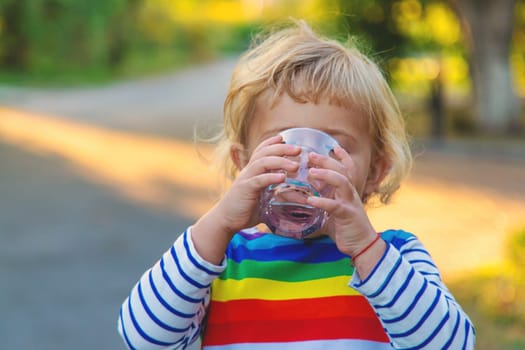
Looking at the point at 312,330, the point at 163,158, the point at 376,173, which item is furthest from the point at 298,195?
the point at 163,158

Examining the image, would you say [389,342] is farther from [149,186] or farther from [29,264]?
[149,186]

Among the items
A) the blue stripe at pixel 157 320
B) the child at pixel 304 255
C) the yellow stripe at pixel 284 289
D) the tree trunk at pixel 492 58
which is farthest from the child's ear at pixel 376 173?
the tree trunk at pixel 492 58

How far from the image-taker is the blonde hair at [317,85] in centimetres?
170

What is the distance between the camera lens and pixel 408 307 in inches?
59.6

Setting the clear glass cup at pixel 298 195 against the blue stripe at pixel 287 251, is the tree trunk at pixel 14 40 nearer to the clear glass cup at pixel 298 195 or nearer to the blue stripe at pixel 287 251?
the blue stripe at pixel 287 251

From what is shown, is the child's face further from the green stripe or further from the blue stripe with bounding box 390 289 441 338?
the blue stripe with bounding box 390 289 441 338

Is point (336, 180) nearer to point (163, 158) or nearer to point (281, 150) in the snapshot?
point (281, 150)

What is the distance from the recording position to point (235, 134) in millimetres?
1868

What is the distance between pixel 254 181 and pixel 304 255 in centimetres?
28

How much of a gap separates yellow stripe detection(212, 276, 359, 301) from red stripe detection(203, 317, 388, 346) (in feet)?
0.17

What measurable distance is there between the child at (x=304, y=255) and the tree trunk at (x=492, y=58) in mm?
11060

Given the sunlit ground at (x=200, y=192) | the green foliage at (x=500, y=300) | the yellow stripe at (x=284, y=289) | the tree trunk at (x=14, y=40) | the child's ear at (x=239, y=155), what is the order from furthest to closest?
the tree trunk at (x=14, y=40), the sunlit ground at (x=200, y=192), the green foliage at (x=500, y=300), the child's ear at (x=239, y=155), the yellow stripe at (x=284, y=289)

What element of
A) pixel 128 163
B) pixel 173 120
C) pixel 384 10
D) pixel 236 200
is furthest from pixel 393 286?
pixel 173 120

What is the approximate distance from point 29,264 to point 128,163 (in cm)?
406
